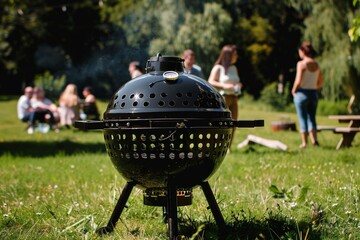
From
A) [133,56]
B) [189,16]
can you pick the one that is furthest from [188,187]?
[189,16]

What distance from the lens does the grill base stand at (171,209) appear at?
9.80ft

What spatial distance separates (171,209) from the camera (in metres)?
2.99

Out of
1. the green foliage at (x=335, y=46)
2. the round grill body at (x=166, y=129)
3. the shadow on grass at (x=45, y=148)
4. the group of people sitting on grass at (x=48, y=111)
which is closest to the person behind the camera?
the round grill body at (x=166, y=129)

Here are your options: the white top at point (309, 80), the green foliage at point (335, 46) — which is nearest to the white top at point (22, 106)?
the white top at point (309, 80)

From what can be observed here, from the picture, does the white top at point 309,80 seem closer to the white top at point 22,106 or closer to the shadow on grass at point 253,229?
the shadow on grass at point 253,229

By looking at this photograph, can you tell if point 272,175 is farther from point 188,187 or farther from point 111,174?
point 188,187

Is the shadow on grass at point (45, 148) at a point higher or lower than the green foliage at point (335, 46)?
lower

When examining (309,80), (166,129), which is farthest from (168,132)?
(309,80)

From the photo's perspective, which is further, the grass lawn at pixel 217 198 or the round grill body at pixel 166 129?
the grass lawn at pixel 217 198

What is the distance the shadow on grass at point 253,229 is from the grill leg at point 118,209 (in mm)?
471

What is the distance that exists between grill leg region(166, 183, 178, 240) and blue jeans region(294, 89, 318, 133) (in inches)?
257

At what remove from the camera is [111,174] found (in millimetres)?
6184

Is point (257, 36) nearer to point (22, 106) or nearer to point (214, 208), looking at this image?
point (22, 106)

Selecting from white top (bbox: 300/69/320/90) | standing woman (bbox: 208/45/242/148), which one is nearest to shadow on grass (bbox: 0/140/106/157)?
standing woman (bbox: 208/45/242/148)
